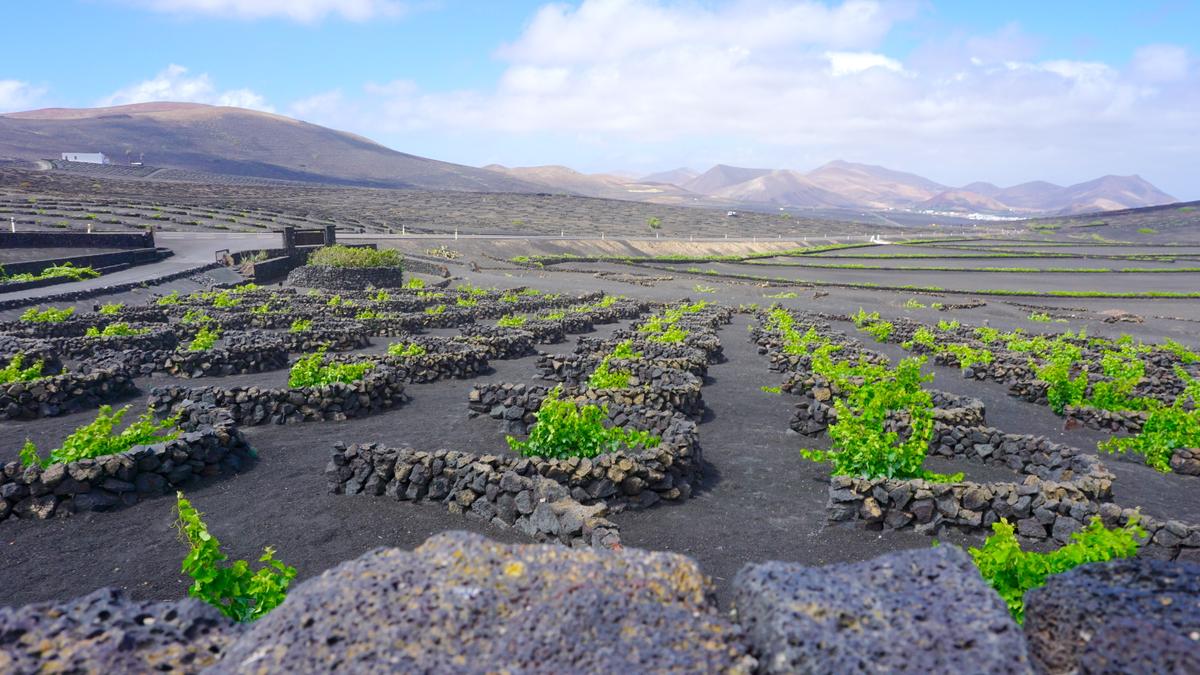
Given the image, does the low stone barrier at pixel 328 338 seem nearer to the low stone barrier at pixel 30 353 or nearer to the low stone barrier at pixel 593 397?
the low stone barrier at pixel 30 353

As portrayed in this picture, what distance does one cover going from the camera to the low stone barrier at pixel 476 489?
873 centimetres

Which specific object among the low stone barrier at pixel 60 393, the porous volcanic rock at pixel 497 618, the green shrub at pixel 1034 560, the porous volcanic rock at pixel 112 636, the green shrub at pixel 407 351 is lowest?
the low stone barrier at pixel 60 393

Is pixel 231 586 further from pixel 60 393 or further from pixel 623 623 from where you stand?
pixel 60 393

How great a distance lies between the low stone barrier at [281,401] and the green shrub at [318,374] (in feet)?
0.83

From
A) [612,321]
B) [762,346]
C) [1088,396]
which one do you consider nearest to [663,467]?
[1088,396]

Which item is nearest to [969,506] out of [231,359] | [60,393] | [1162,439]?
[1162,439]

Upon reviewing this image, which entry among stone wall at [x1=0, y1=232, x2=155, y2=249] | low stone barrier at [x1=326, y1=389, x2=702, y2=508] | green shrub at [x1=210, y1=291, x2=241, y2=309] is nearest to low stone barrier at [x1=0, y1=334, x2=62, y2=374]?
green shrub at [x1=210, y1=291, x2=241, y2=309]

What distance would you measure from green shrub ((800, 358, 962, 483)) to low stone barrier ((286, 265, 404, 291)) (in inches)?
1177

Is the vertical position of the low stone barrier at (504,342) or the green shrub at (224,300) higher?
the green shrub at (224,300)

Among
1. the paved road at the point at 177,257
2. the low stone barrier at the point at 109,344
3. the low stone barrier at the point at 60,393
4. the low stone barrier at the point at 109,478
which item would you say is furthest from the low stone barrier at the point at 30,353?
the paved road at the point at 177,257

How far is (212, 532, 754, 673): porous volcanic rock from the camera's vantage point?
3400mm

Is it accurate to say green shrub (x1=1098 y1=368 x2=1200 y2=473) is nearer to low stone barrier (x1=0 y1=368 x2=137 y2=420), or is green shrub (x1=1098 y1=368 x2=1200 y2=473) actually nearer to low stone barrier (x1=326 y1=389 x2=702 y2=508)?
low stone barrier (x1=326 y1=389 x2=702 y2=508)

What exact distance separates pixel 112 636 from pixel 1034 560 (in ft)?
21.9

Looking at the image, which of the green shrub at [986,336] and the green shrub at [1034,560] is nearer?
the green shrub at [1034,560]
